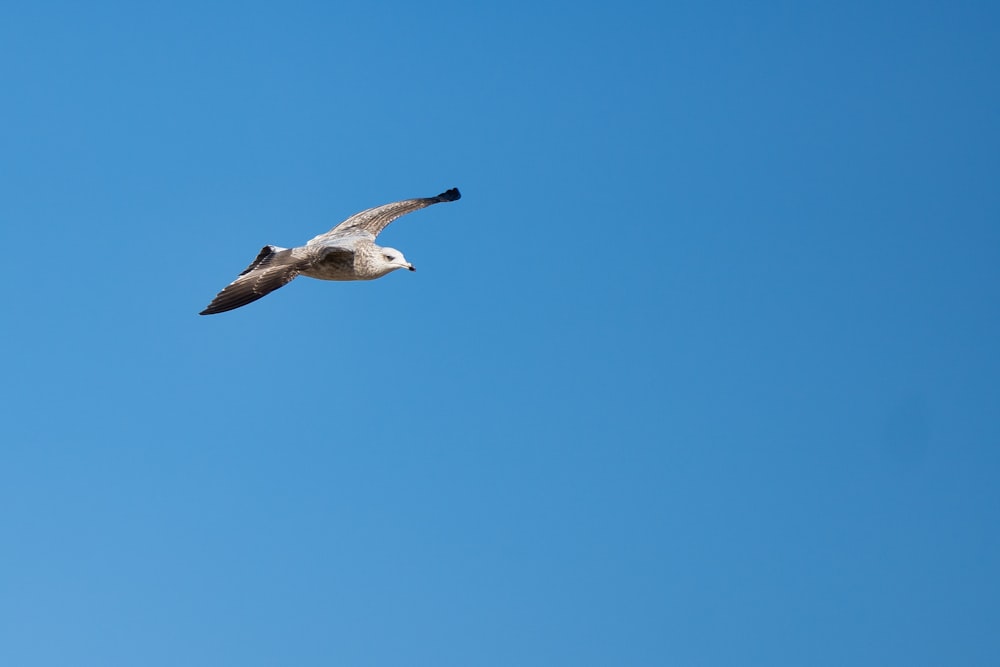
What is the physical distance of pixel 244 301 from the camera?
29484mm

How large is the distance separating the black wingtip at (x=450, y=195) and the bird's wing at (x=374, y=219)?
1.49ft

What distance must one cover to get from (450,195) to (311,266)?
9744mm

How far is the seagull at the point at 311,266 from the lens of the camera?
29.7 metres

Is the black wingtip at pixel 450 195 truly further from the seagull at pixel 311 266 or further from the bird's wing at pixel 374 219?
the seagull at pixel 311 266

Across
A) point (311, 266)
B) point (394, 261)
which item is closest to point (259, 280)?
point (311, 266)

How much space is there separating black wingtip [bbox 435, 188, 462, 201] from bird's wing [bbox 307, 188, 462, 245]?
0.45m

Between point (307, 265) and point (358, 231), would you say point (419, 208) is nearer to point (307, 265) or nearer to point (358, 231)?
point (358, 231)

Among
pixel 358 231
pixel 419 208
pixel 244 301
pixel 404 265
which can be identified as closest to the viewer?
pixel 244 301

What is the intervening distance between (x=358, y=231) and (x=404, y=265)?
14.8 ft

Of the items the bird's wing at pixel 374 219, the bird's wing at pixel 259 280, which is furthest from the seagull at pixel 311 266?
A: the bird's wing at pixel 374 219

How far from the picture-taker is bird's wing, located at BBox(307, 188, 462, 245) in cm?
3562

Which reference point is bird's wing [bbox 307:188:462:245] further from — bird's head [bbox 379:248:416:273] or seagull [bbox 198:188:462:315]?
bird's head [bbox 379:248:416:273]

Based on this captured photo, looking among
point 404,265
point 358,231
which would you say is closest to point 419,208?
point 358,231

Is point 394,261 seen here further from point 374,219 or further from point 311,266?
point 374,219
